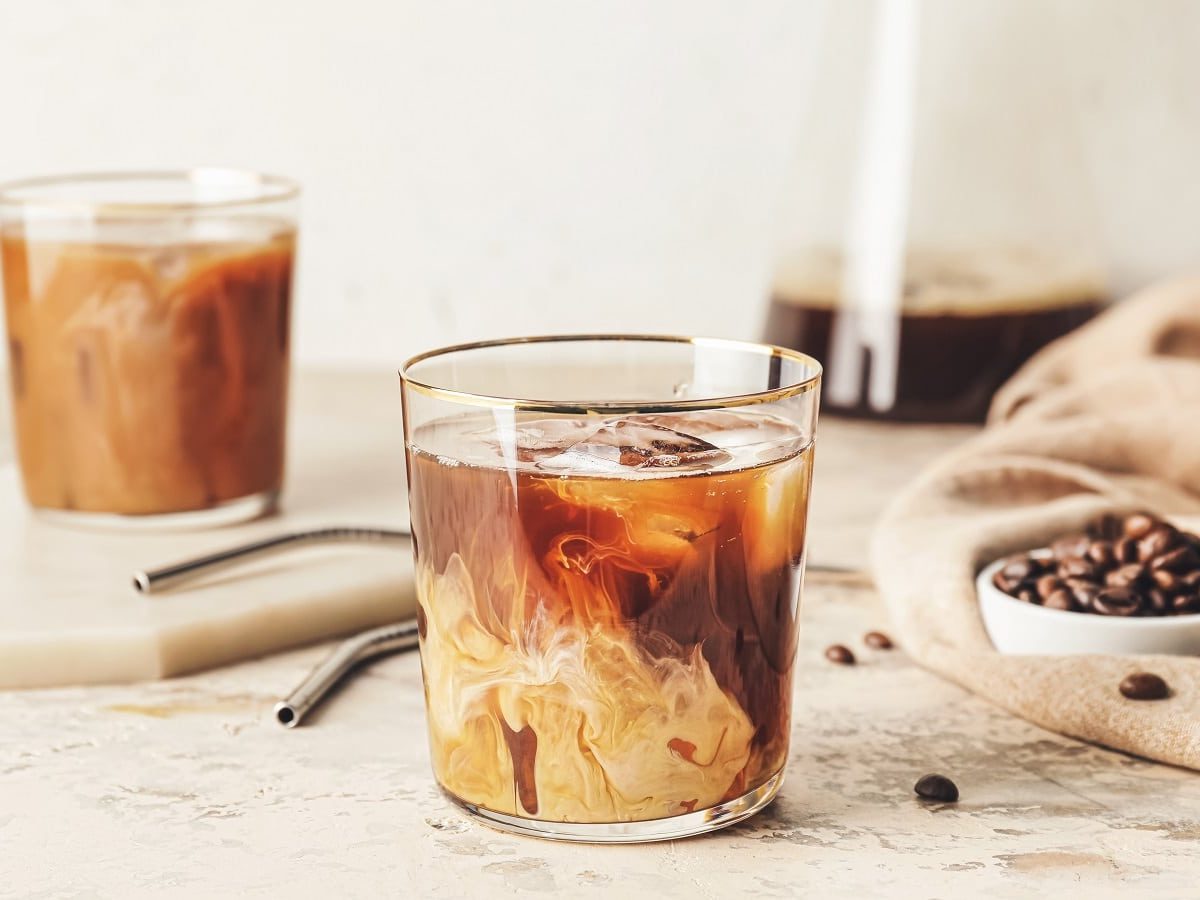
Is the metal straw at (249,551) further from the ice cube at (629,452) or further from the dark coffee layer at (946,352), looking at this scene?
the dark coffee layer at (946,352)

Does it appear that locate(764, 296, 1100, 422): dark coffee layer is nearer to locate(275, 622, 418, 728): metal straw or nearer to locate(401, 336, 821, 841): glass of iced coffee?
locate(275, 622, 418, 728): metal straw

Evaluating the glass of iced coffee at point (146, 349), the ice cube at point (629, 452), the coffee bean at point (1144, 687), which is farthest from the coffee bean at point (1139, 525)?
the glass of iced coffee at point (146, 349)

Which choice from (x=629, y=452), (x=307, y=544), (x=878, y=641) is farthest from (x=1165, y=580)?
(x=307, y=544)

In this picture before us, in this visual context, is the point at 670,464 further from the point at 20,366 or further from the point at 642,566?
the point at 20,366

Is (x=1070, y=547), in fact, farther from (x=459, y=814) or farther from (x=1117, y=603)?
(x=459, y=814)

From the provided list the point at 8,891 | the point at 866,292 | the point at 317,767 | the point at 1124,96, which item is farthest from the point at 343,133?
the point at 8,891

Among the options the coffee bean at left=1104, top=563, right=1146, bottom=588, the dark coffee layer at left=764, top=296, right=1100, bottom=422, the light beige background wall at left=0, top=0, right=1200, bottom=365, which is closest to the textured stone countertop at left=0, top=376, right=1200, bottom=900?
the coffee bean at left=1104, top=563, right=1146, bottom=588
